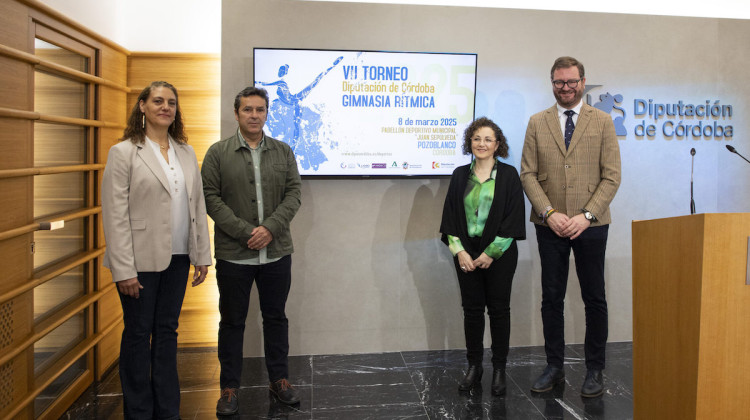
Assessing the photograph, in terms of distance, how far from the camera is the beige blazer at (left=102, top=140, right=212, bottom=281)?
8.62 feet

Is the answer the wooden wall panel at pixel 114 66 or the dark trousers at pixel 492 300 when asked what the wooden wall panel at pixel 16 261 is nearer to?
the wooden wall panel at pixel 114 66

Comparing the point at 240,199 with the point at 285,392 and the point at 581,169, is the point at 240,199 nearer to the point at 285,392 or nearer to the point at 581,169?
the point at 285,392

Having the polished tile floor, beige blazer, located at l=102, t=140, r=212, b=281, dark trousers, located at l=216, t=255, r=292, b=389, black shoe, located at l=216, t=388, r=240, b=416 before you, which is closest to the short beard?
the polished tile floor

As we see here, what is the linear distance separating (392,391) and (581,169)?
5.66 feet

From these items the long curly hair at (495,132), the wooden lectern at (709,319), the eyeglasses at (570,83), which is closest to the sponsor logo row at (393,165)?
the long curly hair at (495,132)

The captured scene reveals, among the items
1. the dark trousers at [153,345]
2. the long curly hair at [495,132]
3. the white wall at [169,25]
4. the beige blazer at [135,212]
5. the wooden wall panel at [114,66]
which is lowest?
the dark trousers at [153,345]

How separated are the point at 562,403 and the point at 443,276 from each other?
1.29 m

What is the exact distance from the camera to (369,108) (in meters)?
4.08

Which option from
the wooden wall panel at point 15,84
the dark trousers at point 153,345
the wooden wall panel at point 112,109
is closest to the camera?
the wooden wall panel at point 15,84

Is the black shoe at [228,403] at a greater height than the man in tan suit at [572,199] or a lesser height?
lesser

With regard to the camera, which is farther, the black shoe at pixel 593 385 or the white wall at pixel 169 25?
the white wall at pixel 169 25

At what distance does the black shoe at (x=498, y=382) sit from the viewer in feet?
11.3

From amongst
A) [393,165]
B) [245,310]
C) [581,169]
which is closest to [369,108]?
[393,165]

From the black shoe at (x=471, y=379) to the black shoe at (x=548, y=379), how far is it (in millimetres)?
322
